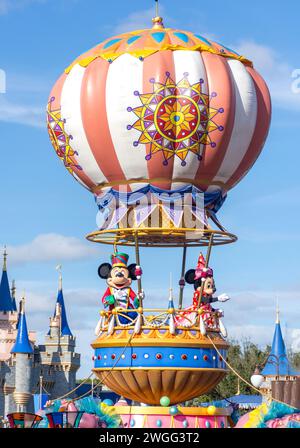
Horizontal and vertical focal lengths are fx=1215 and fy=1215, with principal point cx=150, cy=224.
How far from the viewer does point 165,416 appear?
2250cm

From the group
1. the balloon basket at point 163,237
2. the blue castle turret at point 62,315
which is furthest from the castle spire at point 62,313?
the balloon basket at point 163,237

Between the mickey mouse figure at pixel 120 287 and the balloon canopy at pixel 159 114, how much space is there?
1.44 metres

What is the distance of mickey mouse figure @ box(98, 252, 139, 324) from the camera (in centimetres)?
2323

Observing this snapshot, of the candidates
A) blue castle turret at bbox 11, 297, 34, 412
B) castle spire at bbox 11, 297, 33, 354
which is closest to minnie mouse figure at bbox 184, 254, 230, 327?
castle spire at bbox 11, 297, 33, 354

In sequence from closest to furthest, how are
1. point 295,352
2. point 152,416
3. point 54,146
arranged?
point 152,416
point 54,146
point 295,352

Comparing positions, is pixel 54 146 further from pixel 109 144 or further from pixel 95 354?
pixel 95 354

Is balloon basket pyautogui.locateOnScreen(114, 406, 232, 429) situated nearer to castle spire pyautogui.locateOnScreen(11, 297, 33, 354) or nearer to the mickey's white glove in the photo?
the mickey's white glove

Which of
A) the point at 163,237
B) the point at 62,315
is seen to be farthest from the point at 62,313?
the point at 163,237

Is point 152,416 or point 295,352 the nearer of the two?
point 152,416

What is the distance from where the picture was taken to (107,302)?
2319 centimetres

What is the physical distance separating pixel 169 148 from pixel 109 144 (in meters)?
1.15

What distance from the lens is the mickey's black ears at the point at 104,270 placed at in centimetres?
2357

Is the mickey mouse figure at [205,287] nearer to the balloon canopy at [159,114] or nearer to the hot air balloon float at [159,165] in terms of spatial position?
the hot air balloon float at [159,165]
